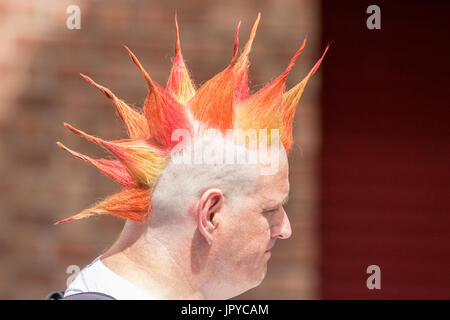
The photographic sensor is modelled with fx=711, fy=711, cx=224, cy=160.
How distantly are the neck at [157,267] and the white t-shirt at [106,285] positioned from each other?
0.01m

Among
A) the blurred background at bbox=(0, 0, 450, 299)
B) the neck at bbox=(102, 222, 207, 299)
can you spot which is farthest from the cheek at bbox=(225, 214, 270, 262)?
the blurred background at bbox=(0, 0, 450, 299)

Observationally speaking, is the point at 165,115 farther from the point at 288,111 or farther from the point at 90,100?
the point at 90,100

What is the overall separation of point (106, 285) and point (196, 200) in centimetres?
28

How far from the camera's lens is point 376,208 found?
4.30 metres

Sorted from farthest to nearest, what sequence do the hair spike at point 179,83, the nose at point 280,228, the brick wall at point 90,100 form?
1. the brick wall at point 90,100
2. the hair spike at point 179,83
3. the nose at point 280,228

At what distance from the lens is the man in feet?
5.32

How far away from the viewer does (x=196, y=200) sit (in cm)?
162

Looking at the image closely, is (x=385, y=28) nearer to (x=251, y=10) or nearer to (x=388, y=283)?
(x=251, y=10)

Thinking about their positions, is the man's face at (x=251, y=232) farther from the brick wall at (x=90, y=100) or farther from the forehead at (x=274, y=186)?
the brick wall at (x=90, y=100)

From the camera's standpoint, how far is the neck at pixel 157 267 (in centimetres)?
161

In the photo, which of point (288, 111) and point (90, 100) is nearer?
point (288, 111)

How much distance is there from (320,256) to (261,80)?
1096mm
